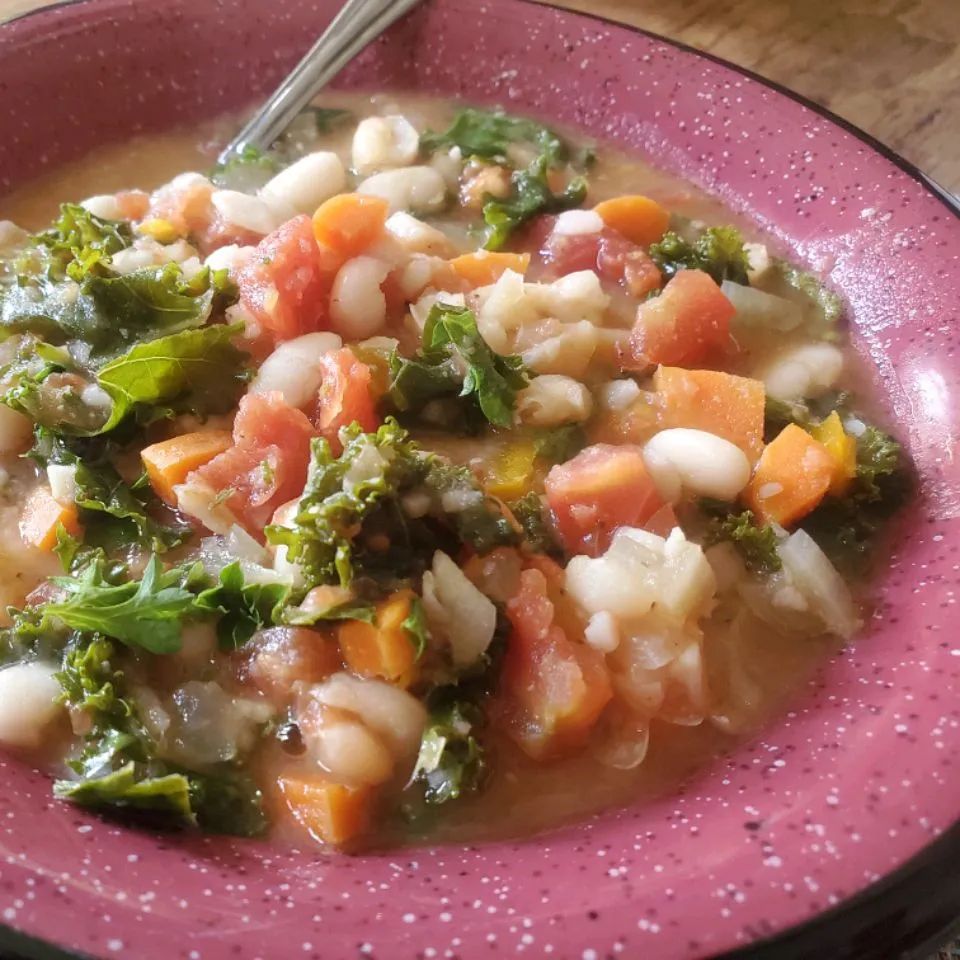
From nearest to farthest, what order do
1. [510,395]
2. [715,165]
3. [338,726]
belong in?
[338,726] → [510,395] → [715,165]

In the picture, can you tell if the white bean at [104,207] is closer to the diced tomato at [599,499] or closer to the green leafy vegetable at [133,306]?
the green leafy vegetable at [133,306]

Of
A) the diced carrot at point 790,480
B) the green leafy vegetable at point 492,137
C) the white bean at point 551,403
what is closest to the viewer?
the diced carrot at point 790,480

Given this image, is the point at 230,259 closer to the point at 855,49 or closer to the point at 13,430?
the point at 13,430

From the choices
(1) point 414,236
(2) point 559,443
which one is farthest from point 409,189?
(2) point 559,443

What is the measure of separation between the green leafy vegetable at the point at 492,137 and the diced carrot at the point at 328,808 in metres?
1.98

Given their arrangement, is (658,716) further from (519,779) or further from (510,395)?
(510,395)

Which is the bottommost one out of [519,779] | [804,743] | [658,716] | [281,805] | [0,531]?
[0,531]

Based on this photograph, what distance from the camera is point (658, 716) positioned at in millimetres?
1812

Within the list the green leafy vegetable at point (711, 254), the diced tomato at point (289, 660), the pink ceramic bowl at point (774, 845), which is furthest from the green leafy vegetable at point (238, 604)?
the green leafy vegetable at point (711, 254)

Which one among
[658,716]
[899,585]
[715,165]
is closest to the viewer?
[658,716]

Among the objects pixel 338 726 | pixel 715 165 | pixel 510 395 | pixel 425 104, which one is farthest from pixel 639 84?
pixel 338 726

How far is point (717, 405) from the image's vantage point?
2.19m

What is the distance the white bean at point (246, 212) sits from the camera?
2.43 m

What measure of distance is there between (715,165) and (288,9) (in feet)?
4.52
